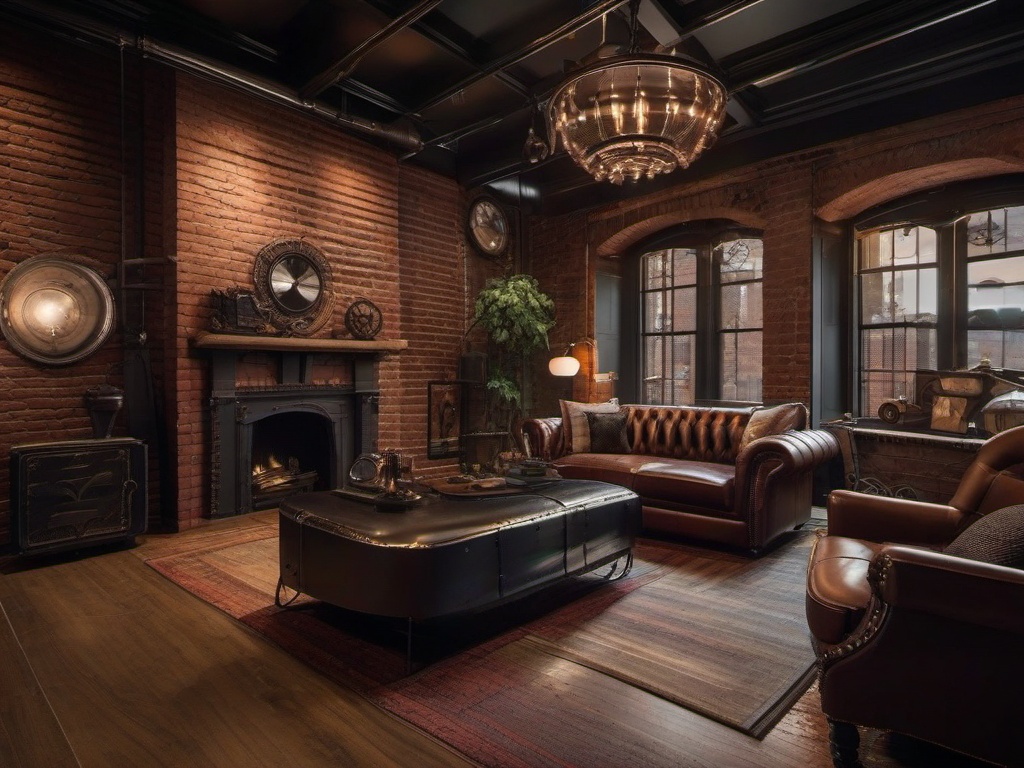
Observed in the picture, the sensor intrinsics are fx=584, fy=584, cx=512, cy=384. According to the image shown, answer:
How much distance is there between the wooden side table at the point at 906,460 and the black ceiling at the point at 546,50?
2381 millimetres

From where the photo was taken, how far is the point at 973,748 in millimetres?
1513

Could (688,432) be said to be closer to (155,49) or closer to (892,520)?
(892,520)

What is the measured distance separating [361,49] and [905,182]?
4.25 meters

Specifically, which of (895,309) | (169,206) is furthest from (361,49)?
(895,309)

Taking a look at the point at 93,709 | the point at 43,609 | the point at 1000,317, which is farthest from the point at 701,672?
the point at 1000,317

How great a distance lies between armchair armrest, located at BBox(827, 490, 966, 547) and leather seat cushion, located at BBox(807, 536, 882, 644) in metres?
0.29

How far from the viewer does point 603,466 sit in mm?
4469

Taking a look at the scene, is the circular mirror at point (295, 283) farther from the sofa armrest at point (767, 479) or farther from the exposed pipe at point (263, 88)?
the sofa armrest at point (767, 479)

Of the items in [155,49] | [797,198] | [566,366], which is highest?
[155,49]

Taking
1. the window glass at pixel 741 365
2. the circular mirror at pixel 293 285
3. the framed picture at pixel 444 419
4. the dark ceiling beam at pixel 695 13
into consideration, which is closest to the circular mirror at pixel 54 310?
the circular mirror at pixel 293 285

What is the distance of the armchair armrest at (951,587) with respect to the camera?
4.68 ft

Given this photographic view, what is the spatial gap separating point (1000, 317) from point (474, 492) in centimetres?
432

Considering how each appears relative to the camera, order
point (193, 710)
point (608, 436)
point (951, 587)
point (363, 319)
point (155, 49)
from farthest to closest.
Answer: point (363, 319), point (608, 436), point (155, 49), point (193, 710), point (951, 587)

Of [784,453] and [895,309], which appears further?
[895,309]
